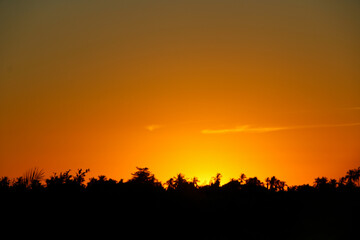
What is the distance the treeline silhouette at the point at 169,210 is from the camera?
81.6 ft

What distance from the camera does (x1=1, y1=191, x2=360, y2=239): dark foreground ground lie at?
24.5m

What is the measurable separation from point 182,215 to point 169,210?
1.07 meters

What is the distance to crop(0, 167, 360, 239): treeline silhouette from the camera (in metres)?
24.9

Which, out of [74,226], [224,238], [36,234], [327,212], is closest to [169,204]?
[224,238]

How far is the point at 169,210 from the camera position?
28.6 m

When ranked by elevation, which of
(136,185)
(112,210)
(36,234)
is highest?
(136,185)

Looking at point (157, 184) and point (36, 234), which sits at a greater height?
point (157, 184)

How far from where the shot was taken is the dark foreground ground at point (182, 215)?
2448 cm

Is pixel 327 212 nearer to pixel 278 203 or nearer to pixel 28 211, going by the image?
pixel 278 203

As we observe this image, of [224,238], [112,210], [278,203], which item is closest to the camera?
[112,210]

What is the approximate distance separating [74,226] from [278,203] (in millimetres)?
16669

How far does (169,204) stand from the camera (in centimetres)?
2881

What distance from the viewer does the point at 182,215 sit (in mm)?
28938

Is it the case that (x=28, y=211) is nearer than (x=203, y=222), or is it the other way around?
(x=28, y=211)
